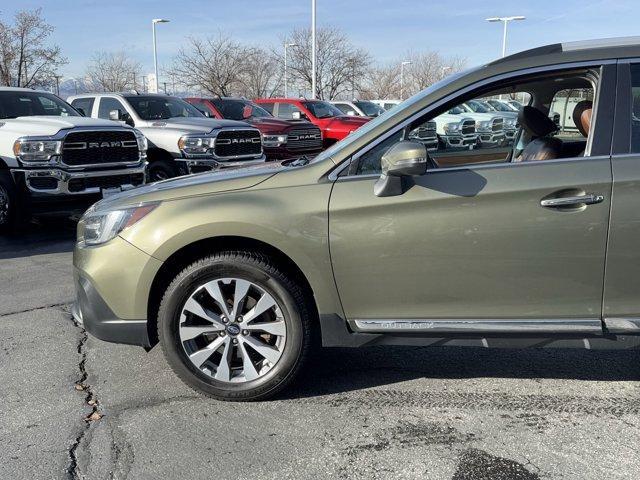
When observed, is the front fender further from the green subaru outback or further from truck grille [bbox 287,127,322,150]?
truck grille [bbox 287,127,322,150]

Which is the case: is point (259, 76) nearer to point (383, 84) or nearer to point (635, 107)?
point (383, 84)

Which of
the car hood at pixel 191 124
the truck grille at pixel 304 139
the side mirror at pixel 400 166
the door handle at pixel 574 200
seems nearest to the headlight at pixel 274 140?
the truck grille at pixel 304 139

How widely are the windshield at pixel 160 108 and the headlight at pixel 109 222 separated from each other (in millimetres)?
7765

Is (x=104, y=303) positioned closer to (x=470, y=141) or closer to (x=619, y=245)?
(x=470, y=141)

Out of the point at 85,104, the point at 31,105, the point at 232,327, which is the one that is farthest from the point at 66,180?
the point at 232,327

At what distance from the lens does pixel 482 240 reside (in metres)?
3.05

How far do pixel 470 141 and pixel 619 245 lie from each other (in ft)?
3.47

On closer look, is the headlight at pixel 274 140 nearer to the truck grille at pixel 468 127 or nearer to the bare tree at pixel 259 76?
the truck grille at pixel 468 127

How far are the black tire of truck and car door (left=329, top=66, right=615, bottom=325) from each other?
605cm

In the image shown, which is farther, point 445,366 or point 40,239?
point 40,239

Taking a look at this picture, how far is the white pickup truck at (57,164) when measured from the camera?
762cm

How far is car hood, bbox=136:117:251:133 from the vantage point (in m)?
9.99

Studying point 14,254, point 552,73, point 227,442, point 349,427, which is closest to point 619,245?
point 552,73

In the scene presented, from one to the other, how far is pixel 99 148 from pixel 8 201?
52.9 inches
